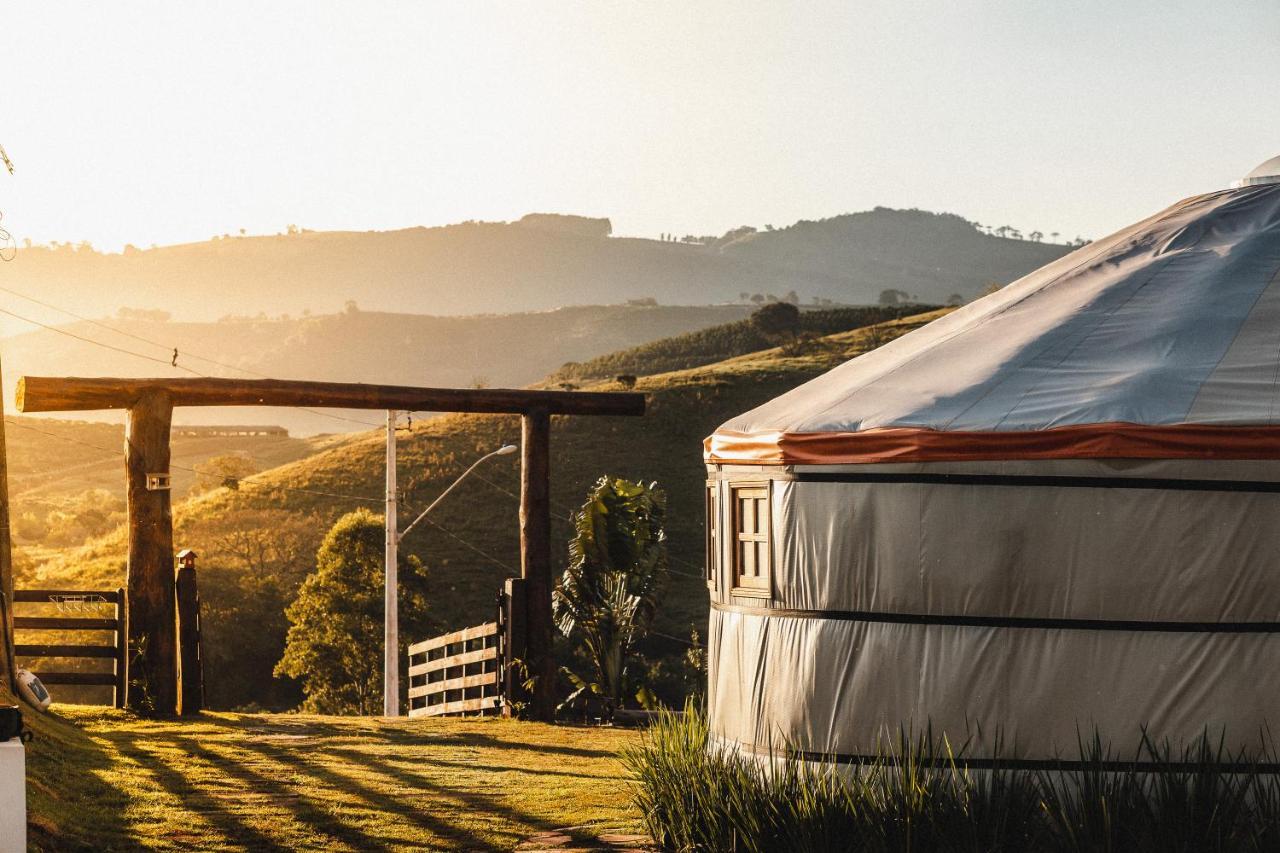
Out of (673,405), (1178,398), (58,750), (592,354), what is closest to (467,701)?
(58,750)

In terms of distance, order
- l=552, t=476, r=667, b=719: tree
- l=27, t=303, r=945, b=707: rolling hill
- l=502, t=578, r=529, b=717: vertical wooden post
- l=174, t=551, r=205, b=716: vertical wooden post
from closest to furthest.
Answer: l=174, t=551, r=205, b=716: vertical wooden post, l=502, t=578, r=529, b=717: vertical wooden post, l=552, t=476, r=667, b=719: tree, l=27, t=303, r=945, b=707: rolling hill

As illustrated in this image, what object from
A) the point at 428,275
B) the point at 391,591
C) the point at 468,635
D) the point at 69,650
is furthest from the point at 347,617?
the point at 428,275

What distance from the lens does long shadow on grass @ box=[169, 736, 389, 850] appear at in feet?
21.4

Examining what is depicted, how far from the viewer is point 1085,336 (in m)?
6.68

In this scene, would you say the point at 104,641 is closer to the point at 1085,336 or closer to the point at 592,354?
the point at 1085,336

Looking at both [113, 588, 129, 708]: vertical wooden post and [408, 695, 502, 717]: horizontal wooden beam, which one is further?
[408, 695, 502, 717]: horizontal wooden beam

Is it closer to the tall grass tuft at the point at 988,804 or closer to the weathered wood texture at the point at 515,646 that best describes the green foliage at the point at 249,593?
the weathered wood texture at the point at 515,646

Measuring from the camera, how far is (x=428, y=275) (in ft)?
592

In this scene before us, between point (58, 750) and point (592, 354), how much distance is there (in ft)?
366

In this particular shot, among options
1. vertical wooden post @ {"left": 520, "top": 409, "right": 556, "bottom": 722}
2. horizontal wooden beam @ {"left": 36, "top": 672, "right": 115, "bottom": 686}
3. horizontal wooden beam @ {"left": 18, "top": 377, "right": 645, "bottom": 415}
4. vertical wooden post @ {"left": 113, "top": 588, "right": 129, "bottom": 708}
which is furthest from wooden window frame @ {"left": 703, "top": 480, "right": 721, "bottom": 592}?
vertical wooden post @ {"left": 113, "top": 588, "right": 129, "bottom": 708}

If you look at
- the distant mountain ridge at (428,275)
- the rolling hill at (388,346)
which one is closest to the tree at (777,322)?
the rolling hill at (388,346)

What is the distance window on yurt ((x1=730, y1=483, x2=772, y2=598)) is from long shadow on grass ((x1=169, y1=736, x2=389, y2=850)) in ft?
6.82

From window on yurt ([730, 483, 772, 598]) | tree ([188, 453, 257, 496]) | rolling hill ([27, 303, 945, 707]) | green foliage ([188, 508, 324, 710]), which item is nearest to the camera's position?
window on yurt ([730, 483, 772, 598])

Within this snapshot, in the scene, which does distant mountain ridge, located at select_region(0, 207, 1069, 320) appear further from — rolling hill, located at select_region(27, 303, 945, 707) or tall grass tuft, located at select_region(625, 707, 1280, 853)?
tall grass tuft, located at select_region(625, 707, 1280, 853)
